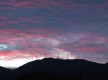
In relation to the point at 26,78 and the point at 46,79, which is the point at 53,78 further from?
the point at 26,78

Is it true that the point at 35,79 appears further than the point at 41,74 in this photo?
No

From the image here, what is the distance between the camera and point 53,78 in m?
181

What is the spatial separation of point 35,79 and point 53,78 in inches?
536

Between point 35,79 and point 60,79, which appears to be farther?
point 60,79

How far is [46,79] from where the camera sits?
17975cm

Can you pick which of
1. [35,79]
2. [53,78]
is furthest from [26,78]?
[53,78]

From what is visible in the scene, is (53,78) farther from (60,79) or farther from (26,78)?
(26,78)

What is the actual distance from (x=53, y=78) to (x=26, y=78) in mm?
23332

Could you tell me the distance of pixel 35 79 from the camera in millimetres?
175250

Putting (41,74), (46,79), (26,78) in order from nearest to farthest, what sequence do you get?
1. (26,78)
2. (46,79)
3. (41,74)

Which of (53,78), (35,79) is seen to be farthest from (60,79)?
(35,79)

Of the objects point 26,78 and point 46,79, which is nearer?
point 26,78

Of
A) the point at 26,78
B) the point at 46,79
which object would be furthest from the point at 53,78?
the point at 26,78

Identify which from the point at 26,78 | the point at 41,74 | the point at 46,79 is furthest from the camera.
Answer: the point at 41,74
